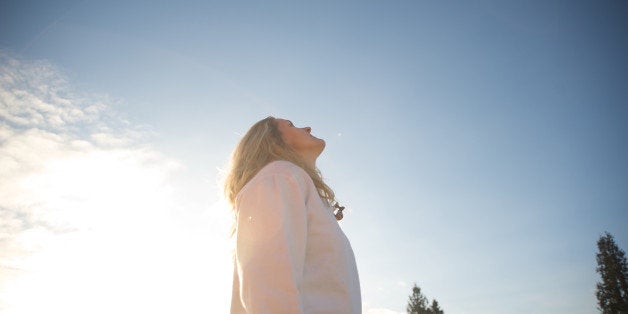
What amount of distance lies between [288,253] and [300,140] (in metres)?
1.71

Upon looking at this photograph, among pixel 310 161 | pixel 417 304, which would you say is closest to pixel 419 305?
pixel 417 304

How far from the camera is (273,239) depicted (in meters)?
1.71

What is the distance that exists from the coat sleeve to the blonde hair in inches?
27.4

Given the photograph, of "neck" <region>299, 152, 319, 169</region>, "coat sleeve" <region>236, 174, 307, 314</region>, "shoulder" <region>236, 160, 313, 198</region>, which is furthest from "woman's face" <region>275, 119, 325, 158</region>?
"coat sleeve" <region>236, 174, 307, 314</region>

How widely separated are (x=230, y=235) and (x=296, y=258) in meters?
1.51

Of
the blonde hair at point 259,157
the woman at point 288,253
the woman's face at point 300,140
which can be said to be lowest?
the woman at point 288,253

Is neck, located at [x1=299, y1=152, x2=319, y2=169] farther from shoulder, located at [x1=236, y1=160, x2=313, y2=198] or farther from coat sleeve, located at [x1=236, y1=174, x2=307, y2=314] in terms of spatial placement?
coat sleeve, located at [x1=236, y1=174, x2=307, y2=314]

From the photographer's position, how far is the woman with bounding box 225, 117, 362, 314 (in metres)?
1.54

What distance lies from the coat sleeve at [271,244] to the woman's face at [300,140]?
1173mm

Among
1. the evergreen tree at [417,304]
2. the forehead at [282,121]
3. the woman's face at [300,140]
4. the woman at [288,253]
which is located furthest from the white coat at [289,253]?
the evergreen tree at [417,304]

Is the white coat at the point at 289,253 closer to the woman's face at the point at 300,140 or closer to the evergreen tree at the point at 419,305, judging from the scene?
the woman's face at the point at 300,140

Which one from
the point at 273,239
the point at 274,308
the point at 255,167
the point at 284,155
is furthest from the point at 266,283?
the point at 284,155

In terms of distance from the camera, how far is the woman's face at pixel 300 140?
3.22 metres

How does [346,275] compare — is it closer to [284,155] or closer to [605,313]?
[284,155]
